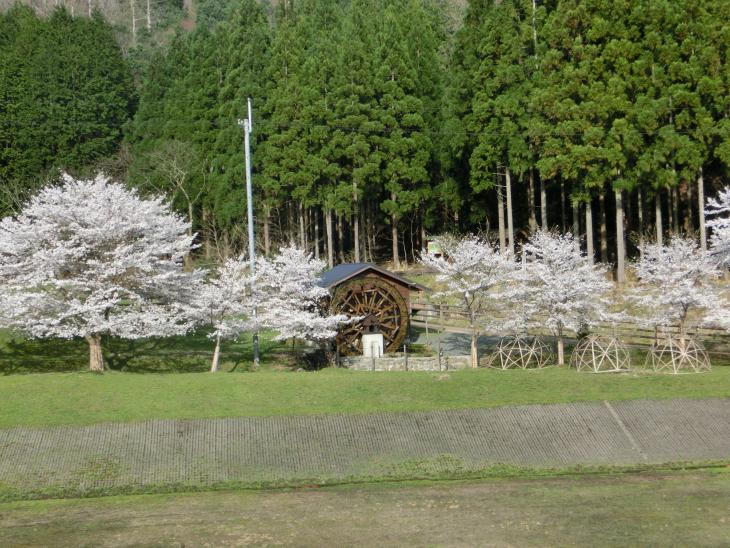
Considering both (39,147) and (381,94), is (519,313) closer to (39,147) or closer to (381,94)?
(381,94)

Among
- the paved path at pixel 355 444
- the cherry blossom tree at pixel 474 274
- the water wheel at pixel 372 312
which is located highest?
the cherry blossom tree at pixel 474 274

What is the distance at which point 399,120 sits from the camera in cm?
3834

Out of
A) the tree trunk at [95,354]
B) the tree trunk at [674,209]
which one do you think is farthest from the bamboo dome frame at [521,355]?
the tree trunk at [95,354]

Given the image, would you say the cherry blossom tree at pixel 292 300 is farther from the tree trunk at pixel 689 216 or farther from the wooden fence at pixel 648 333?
the tree trunk at pixel 689 216

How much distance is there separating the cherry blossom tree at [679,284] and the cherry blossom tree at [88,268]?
41.1 ft

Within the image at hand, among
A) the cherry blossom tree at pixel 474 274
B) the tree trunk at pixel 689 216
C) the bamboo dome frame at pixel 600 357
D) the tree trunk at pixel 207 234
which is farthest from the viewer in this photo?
the tree trunk at pixel 207 234

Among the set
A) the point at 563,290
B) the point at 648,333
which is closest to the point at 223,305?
the point at 563,290

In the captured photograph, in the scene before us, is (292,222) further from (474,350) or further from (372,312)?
(474,350)

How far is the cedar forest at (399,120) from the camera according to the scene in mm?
29375

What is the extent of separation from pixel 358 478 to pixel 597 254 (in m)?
25.2

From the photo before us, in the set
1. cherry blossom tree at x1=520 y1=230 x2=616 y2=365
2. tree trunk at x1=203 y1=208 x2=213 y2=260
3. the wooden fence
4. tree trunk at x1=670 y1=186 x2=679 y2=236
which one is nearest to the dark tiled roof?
the wooden fence

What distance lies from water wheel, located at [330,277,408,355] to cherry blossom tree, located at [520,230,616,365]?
5.22 meters

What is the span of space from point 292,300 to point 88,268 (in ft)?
18.4

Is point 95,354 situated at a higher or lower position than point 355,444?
higher
